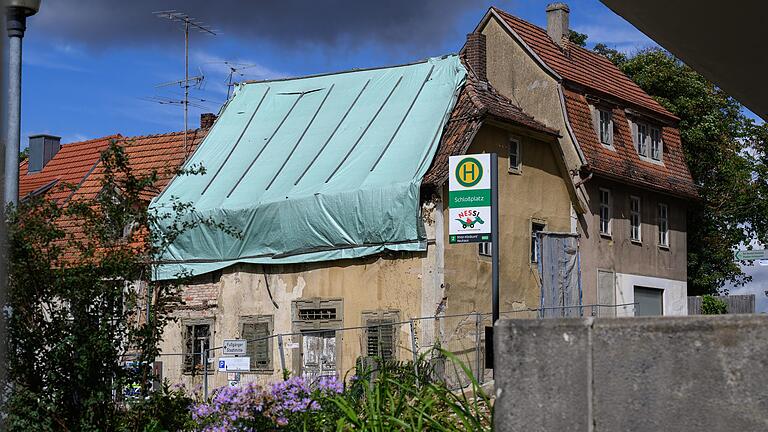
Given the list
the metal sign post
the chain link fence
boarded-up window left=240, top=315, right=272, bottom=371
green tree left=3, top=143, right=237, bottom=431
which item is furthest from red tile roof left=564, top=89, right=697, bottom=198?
green tree left=3, top=143, right=237, bottom=431

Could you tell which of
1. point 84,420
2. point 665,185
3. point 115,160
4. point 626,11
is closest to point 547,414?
point 626,11

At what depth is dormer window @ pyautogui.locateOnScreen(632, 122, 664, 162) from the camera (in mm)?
36219

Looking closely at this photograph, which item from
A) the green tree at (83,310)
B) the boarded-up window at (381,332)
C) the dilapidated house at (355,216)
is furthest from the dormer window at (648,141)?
the green tree at (83,310)

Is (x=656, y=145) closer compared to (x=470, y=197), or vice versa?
(x=470, y=197)

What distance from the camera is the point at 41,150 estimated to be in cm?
4044

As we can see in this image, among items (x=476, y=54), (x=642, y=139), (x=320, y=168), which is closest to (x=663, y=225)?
(x=642, y=139)

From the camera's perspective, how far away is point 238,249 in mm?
30188

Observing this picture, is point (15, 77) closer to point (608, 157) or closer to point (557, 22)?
point (608, 157)

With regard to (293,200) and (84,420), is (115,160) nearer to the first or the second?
(84,420)

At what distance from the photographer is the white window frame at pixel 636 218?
35.1 meters

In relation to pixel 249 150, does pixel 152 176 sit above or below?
below

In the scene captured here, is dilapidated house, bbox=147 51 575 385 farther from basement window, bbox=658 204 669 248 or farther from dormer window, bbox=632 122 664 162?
basement window, bbox=658 204 669 248

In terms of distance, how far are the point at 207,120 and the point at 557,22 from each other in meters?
12.1

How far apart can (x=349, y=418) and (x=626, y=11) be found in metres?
3.22
